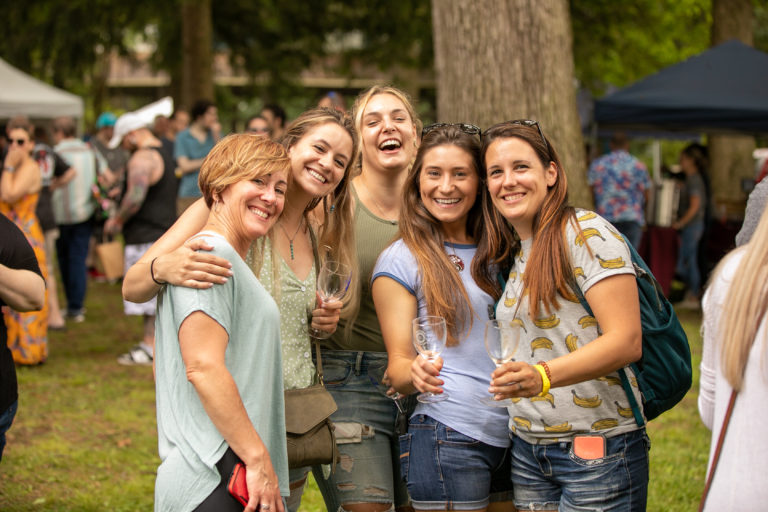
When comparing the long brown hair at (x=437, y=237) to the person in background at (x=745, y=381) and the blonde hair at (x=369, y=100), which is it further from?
the person in background at (x=745, y=381)

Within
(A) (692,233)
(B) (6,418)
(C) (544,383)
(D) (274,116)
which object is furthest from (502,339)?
(A) (692,233)

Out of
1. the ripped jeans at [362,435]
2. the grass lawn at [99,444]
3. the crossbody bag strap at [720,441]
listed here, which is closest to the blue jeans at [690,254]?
the grass lawn at [99,444]

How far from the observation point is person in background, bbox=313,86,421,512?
320 centimetres

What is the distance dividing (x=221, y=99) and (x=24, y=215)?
1138 centimetres

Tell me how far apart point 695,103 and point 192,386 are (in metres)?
9.78

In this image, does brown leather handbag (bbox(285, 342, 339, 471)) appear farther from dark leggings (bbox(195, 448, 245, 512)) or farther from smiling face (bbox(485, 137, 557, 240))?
smiling face (bbox(485, 137, 557, 240))

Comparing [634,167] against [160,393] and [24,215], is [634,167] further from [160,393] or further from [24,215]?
[160,393]

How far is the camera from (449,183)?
3129 millimetres

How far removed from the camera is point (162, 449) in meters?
2.44

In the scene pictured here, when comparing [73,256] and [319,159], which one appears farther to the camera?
[73,256]

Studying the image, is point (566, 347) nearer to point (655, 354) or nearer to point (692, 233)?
point (655, 354)

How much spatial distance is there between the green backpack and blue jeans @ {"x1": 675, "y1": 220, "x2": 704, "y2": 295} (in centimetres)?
992

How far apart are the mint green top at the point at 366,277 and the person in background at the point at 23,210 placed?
539 centimetres

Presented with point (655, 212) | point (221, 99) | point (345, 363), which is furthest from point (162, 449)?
point (221, 99)
